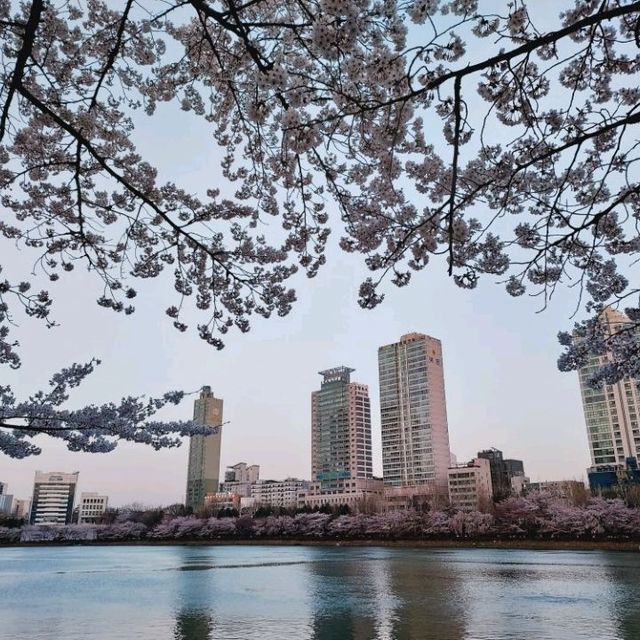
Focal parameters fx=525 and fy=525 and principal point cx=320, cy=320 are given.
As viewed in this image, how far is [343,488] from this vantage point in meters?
95.9

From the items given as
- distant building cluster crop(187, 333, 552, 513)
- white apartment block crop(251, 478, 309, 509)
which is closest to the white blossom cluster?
distant building cluster crop(187, 333, 552, 513)

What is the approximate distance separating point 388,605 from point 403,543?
33.8 meters

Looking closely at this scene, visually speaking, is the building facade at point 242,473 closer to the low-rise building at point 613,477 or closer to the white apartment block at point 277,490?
the white apartment block at point 277,490

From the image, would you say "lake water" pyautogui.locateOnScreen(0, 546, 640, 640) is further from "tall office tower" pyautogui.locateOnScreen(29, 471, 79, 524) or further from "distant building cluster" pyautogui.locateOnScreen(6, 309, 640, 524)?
"tall office tower" pyautogui.locateOnScreen(29, 471, 79, 524)

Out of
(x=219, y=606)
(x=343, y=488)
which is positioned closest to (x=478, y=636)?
(x=219, y=606)

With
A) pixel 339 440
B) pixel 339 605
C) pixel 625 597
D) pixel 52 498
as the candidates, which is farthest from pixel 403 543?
pixel 52 498

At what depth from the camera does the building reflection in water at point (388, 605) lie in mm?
9344

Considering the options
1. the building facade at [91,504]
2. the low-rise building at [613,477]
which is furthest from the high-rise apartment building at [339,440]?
the building facade at [91,504]

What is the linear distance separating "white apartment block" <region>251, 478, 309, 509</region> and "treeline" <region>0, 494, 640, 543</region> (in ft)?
153

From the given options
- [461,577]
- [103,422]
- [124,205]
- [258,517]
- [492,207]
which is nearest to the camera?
[492,207]

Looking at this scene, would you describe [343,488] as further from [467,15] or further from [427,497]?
[467,15]

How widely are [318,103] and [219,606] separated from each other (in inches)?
514

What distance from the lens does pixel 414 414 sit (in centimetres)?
9169

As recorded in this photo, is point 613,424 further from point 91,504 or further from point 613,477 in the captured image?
point 91,504
